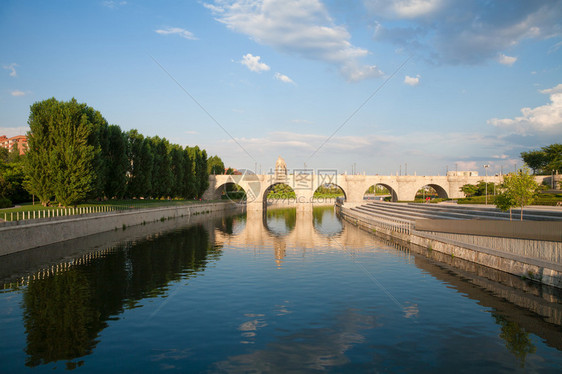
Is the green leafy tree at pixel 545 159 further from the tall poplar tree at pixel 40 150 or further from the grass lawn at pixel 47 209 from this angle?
the tall poplar tree at pixel 40 150

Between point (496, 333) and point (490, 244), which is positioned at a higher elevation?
point (490, 244)

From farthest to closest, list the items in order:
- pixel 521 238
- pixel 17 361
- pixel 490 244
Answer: pixel 490 244 → pixel 521 238 → pixel 17 361

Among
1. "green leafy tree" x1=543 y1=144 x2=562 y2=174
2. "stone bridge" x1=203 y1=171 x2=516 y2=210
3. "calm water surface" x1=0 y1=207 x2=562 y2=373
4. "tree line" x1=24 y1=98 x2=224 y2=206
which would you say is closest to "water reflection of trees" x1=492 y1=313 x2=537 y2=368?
"calm water surface" x1=0 y1=207 x2=562 y2=373

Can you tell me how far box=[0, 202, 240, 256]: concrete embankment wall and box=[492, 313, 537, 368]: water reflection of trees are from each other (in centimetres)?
2750

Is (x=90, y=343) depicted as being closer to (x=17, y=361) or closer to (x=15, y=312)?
(x=17, y=361)

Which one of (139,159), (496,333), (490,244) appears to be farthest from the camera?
(139,159)

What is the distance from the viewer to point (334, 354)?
11469 millimetres

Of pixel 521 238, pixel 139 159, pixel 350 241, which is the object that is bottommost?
pixel 350 241

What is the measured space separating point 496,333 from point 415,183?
86786 mm

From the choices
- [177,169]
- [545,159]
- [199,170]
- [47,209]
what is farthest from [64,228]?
[545,159]

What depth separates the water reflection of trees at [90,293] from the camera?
12.3 m

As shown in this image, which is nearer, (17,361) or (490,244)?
(17,361)

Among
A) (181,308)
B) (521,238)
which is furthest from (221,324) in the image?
(521,238)

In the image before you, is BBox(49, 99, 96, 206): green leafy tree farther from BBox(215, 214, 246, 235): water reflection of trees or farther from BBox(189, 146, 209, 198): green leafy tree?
BBox(189, 146, 209, 198): green leafy tree
